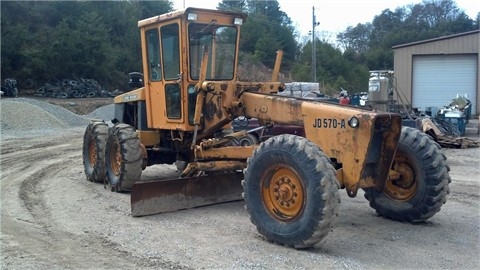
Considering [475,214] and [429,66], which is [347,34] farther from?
[475,214]

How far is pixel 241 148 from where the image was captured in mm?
8117

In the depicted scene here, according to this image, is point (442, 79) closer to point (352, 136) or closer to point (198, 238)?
point (352, 136)

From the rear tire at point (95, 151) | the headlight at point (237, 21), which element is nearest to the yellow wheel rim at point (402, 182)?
the headlight at point (237, 21)

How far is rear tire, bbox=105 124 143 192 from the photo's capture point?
31.0 ft

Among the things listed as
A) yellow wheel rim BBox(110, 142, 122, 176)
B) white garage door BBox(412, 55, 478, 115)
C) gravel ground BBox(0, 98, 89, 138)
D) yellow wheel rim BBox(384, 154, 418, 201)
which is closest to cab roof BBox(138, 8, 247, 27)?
yellow wheel rim BBox(110, 142, 122, 176)

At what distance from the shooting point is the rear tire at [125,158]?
9461mm

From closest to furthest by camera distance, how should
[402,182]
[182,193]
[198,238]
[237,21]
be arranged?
[198,238]
[402,182]
[182,193]
[237,21]

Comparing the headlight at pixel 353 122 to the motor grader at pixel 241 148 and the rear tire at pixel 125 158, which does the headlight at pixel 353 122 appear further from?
the rear tire at pixel 125 158

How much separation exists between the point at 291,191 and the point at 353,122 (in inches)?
39.6

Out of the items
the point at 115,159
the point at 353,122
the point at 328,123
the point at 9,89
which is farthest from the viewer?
the point at 9,89

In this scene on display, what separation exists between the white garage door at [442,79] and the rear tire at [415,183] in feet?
76.1

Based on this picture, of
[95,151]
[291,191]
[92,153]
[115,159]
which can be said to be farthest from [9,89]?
[291,191]

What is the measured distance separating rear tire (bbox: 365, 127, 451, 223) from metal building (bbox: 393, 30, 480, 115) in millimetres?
21945

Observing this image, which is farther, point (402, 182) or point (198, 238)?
point (402, 182)
